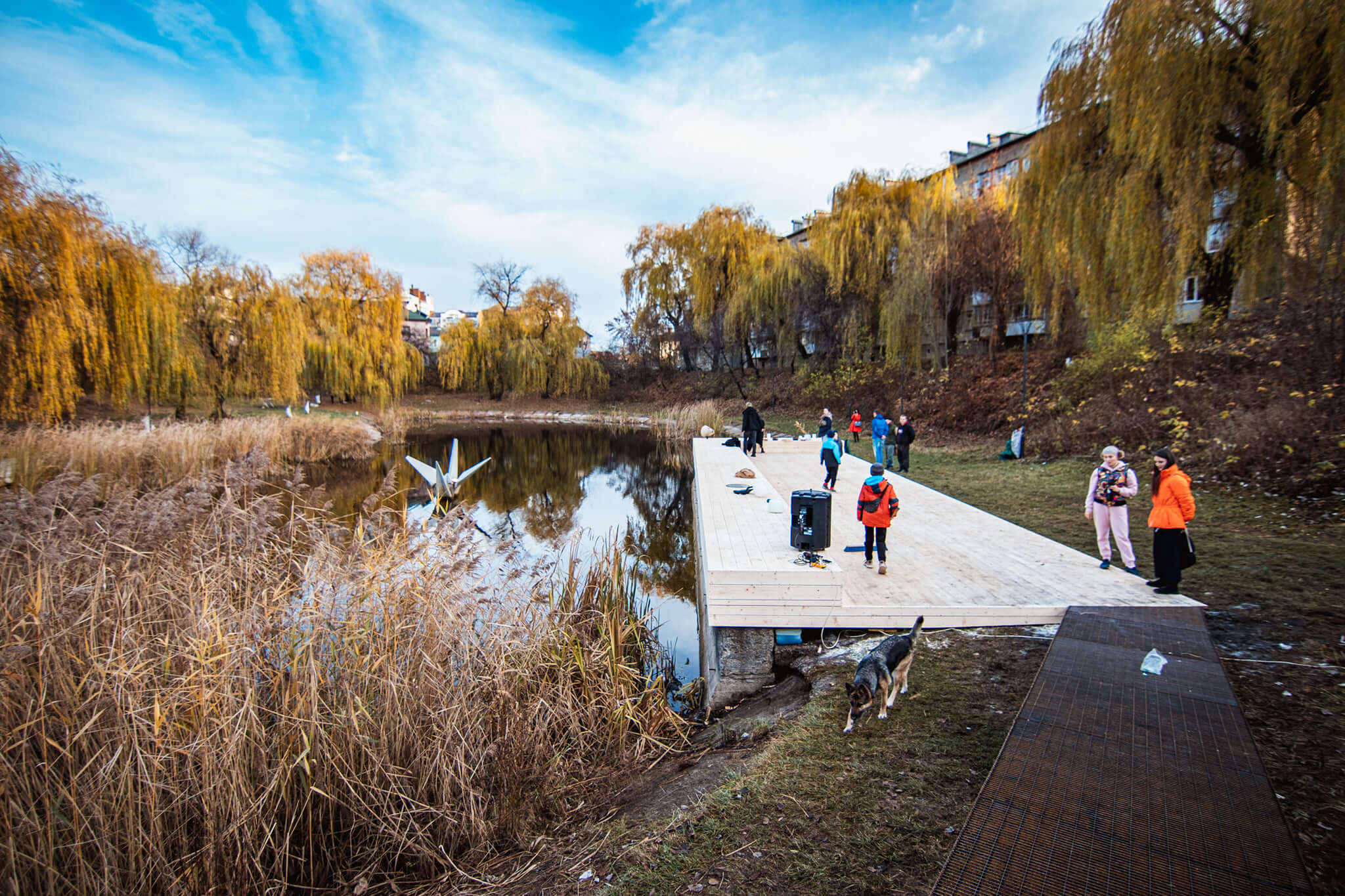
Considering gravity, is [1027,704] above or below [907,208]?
below

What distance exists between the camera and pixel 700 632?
266 inches

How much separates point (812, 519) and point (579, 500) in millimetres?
10076

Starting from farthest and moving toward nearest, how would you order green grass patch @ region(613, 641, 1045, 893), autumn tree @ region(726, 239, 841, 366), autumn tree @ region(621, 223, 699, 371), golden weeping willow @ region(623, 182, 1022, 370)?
autumn tree @ region(621, 223, 699, 371)
autumn tree @ region(726, 239, 841, 366)
golden weeping willow @ region(623, 182, 1022, 370)
green grass patch @ region(613, 641, 1045, 893)

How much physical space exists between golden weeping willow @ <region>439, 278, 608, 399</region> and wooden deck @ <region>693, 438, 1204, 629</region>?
105 ft

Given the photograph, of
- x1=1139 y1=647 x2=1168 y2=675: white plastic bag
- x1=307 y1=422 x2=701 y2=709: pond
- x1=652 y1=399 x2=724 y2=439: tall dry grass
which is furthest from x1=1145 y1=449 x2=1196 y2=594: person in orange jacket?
x1=652 y1=399 x2=724 y2=439: tall dry grass

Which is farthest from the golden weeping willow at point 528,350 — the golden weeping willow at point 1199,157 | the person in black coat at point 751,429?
the golden weeping willow at point 1199,157

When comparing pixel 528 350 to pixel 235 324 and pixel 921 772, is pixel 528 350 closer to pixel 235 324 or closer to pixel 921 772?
pixel 235 324

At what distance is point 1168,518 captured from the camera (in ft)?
17.6

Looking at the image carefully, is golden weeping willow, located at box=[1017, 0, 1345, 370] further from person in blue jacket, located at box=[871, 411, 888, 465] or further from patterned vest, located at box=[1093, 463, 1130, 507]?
patterned vest, located at box=[1093, 463, 1130, 507]

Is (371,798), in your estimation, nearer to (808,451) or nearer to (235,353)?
(808,451)

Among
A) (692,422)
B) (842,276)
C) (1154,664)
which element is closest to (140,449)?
(1154,664)

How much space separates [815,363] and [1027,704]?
2861cm

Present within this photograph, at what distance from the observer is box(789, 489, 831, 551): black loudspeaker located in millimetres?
5720

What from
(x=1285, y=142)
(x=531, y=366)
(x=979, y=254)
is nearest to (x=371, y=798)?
(x=1285, y=142)
